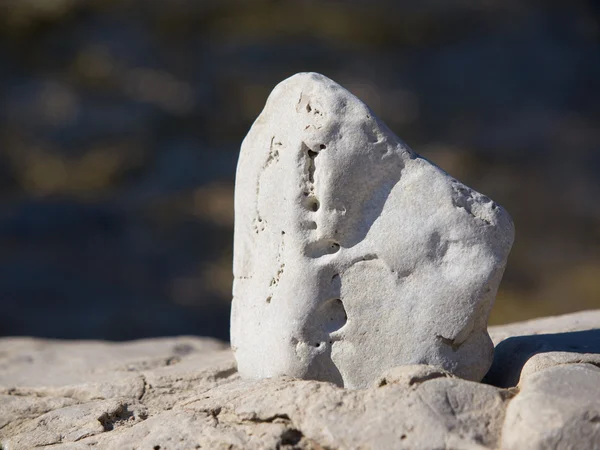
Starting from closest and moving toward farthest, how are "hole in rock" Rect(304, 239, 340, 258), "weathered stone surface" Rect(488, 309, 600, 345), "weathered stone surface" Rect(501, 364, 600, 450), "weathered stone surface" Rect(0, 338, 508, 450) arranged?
"weathered stone surface" Rect(501, 364, 600, 450)
"weathered stone surface" Rect(0, 338, 508, 450)
"hole in rock" Rect(304, 239, 340, 258)
"weathered stone surface" Rect(488, 309, 600, 345)

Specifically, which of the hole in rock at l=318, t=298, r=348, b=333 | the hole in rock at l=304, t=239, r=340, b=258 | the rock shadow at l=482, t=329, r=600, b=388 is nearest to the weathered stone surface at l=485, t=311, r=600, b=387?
the rock shadow at l=482, t=329, r=600, b=388

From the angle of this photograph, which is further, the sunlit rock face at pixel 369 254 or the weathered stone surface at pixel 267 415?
the sunlit rock face at pixel 369 254

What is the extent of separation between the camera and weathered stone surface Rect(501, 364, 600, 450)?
1908mm

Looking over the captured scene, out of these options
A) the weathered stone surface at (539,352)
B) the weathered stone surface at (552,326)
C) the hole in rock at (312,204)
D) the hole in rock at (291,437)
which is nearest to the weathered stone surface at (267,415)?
the hole in rock at (291,437)

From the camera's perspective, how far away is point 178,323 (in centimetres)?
720

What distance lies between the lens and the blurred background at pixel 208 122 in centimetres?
733

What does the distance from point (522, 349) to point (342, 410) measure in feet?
2.48

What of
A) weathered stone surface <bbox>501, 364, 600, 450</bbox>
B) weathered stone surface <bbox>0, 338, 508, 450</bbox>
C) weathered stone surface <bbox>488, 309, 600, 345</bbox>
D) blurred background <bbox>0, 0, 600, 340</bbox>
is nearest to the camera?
weathered stone surface <bbox>501, 364, 600, 450</bbox>

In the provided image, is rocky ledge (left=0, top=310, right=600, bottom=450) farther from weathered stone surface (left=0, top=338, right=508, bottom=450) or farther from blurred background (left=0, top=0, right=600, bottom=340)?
blurred background (left=0, top=0, right=600, bottom=340)

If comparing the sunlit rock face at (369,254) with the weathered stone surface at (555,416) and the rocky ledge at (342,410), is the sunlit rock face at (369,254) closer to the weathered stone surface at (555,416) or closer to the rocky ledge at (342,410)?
the rocky ledge at (342,410)

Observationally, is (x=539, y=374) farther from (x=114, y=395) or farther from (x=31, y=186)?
(x=31, y=186)

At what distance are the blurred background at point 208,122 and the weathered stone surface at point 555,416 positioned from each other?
511 centimetres

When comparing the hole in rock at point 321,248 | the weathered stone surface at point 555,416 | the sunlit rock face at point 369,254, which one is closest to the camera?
the weathered stone surface at point 555,416

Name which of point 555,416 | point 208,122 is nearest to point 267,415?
point 555,416
